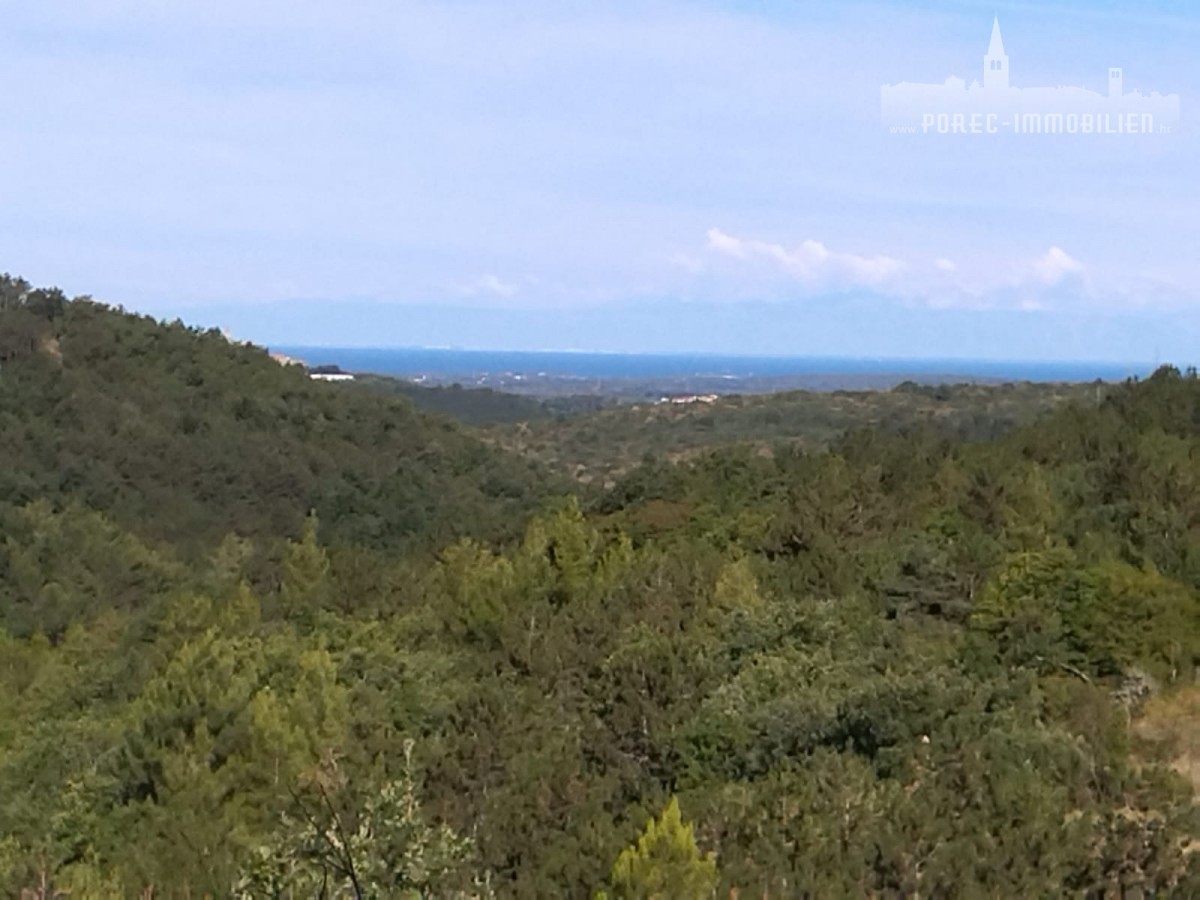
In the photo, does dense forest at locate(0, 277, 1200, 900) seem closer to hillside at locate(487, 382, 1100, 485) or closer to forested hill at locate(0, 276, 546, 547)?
forested hill at locate(0, 276, 546, 547)

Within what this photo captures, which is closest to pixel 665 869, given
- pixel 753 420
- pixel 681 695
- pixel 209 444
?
pixel 681 695

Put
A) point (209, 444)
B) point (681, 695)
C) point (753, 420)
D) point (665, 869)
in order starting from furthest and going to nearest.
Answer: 1. point (753, 420)
2. point (209, 444)
3. point (681, 695)
4. point (665, 869)

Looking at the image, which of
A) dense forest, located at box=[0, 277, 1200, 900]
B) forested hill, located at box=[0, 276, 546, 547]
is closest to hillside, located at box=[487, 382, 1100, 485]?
forested hill, located at box=[0, 276, 546, 547]

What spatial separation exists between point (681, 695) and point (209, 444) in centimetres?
4451

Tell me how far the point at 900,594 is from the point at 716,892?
13568mm

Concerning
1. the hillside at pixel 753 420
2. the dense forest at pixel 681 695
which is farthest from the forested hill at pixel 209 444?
the dense forest at pixel 681 695

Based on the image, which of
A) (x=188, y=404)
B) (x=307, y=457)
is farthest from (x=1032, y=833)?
(x=188, y=404)

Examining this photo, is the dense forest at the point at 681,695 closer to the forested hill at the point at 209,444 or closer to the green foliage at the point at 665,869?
the green foliage at the point at 665,869

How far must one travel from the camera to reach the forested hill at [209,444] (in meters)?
52.5

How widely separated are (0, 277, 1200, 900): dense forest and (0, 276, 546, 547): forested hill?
10199 mm

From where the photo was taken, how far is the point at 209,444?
194 ft

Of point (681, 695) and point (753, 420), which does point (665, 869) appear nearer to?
point (681, 695)

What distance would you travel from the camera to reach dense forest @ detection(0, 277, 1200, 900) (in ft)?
37.4

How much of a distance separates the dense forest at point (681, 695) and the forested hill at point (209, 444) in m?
10.2
